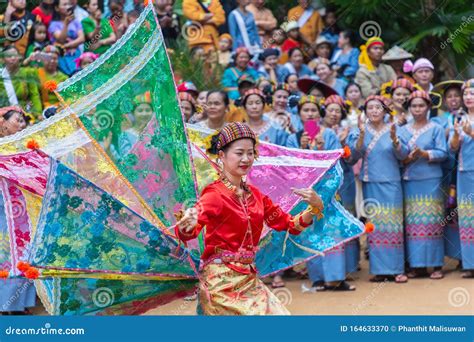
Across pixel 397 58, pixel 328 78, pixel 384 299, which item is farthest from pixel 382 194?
pixel 397 58

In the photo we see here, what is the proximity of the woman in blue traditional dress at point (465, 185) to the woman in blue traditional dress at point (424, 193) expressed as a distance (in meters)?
0.20

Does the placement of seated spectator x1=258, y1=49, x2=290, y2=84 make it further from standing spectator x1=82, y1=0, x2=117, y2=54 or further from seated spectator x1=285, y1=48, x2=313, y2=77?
standing spectator x1=82, y1=0, x2=117, y2=54

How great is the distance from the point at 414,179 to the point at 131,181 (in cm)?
404

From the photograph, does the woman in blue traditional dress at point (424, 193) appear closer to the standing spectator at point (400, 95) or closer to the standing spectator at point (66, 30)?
the standing spectator at point (400, 95)

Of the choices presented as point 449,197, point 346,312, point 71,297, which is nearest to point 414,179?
point 449,197

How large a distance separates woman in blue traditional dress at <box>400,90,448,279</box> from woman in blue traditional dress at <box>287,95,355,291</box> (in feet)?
2.33

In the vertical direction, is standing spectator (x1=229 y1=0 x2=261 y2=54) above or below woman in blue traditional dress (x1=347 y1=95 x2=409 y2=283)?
above

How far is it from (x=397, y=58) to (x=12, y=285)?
17.2ft

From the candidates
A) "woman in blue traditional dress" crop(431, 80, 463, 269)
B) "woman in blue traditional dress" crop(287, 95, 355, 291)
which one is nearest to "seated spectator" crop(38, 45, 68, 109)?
"woman in blue traditional dress" crop(287, 95, 355, 291)

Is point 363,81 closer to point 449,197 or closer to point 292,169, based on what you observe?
point 449,197

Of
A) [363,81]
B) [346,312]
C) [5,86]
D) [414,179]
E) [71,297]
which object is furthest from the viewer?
[363,81]

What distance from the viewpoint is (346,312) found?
837 centimetres

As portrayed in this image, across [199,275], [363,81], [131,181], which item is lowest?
[199,275]

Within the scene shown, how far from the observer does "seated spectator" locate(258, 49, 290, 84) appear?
39.2 ft
